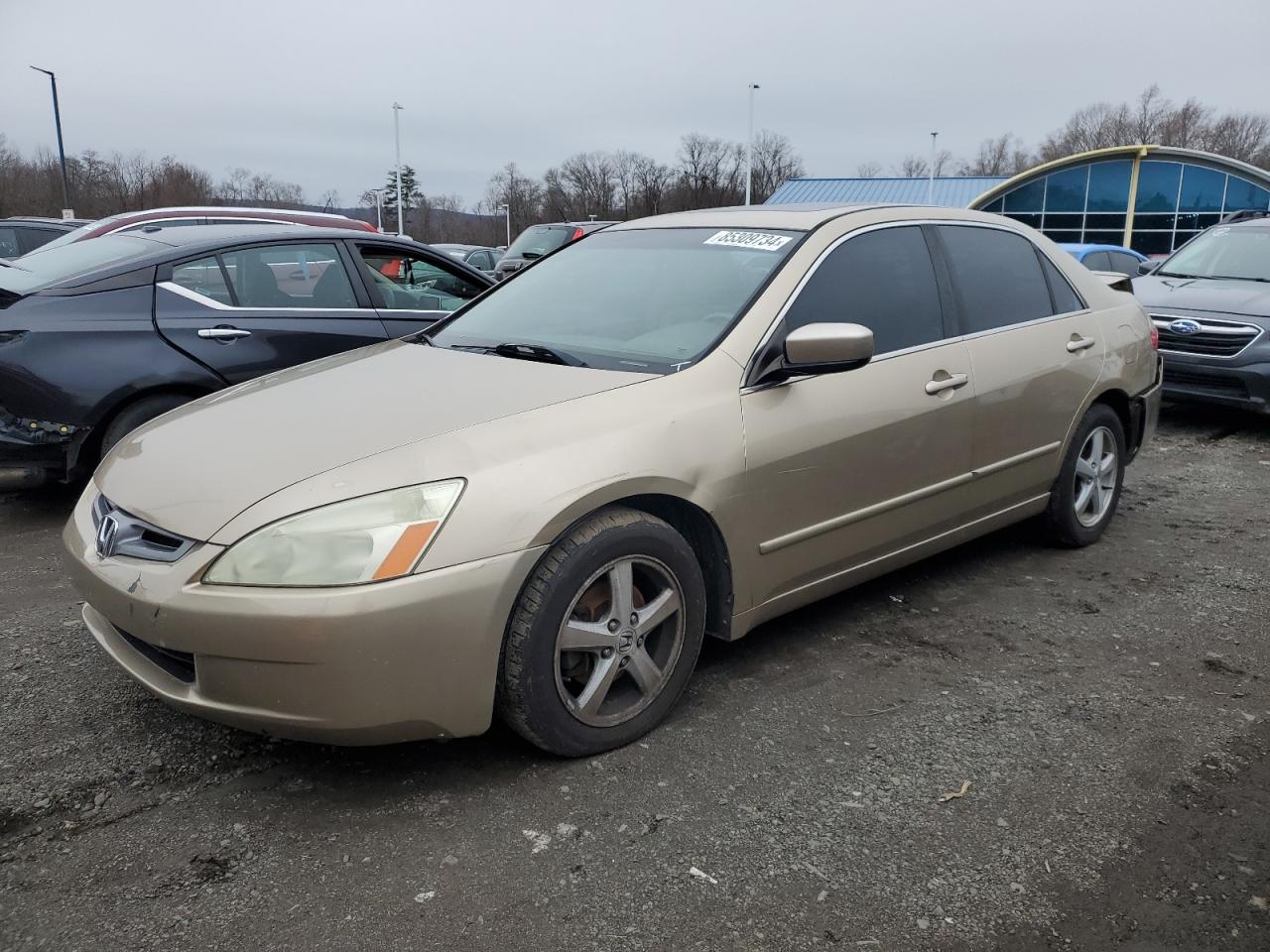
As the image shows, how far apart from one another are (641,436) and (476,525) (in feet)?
2.00

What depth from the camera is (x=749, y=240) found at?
3699 mm

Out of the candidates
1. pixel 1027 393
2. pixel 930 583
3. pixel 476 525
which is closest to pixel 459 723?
pixel 476 525

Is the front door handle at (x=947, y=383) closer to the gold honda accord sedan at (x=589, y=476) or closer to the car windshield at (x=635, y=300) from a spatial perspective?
the gold honda accord sedan at (x=589, y=476)

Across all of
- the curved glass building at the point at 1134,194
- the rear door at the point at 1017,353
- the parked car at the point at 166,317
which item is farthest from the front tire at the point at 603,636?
the curved glass building at the point at 1134,194

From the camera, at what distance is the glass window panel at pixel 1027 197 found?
4212cm

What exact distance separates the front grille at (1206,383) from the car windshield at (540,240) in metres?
9.24

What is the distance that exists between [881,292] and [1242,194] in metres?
41.9

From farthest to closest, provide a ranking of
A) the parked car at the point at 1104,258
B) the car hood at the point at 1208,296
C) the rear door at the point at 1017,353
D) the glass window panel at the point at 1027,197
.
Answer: the glass window panel at the point at 1027,197 < the parked car at the point at 1104,258 < the car hood at the point at 1208,296 < the rear door at the point at 1017,353

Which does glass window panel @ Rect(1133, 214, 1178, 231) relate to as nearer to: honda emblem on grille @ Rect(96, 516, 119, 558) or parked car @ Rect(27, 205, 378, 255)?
parked car @ Rect(27, 205, 378, 255)

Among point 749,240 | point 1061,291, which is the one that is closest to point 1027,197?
point 1061,291

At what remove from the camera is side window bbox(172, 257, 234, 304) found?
5.36 m

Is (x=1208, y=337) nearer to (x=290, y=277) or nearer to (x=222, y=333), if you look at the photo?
(x=290, y=277)

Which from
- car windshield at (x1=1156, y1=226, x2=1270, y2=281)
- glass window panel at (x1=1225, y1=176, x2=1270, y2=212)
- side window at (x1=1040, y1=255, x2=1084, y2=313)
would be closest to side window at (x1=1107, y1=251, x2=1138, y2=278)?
car windshield at (x1=1156, y1=226, x2=1270, y2=281)

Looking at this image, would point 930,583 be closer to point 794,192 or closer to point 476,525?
point 476,525
